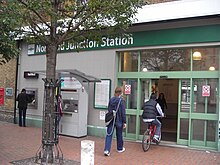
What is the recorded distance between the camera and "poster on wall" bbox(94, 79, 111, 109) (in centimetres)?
1148

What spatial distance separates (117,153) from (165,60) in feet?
12.6

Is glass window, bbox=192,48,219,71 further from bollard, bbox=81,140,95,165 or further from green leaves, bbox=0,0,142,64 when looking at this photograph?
bollard, bbox=81,140,95,165

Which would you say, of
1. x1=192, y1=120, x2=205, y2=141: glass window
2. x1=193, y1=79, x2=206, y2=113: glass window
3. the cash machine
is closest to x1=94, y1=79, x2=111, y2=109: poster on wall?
the cash machine

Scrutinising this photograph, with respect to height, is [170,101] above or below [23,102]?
above

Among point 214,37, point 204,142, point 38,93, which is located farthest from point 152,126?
point 38,93

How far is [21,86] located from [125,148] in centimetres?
760

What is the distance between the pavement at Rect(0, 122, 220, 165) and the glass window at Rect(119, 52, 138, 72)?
2.71 meters

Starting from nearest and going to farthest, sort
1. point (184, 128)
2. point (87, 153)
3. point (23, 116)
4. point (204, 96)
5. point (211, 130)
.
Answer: point (87, 153) → point (211, 130) → point (204, 96) → point (184, 128) → point (23, 116)

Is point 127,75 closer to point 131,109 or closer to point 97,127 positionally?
point 131,109

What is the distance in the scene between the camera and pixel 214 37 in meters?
9.39

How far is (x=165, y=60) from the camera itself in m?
10.7

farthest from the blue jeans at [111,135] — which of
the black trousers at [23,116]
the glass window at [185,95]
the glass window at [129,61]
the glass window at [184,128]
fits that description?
the black trousers at [23,116]

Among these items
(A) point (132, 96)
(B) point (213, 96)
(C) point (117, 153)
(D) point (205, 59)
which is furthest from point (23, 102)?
(B) point (213, 96)

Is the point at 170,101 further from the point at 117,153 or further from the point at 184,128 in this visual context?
the point at 117,153
